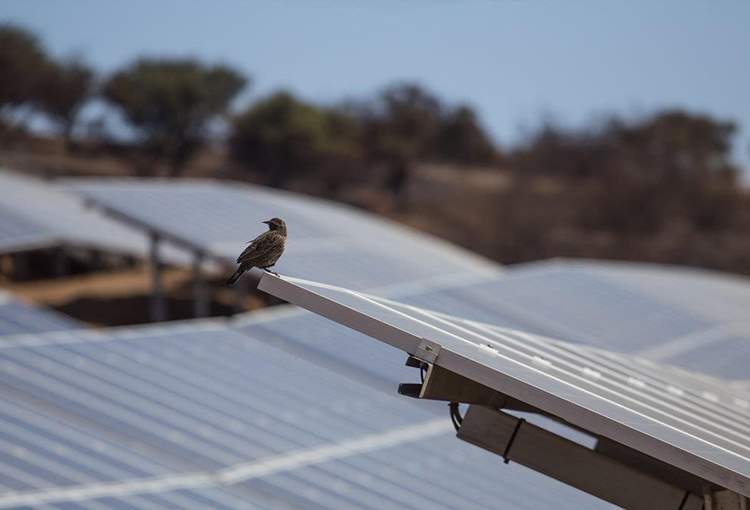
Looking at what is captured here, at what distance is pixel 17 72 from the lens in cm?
5491

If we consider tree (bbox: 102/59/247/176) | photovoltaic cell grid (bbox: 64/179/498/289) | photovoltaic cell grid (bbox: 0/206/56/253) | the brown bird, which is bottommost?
photovoltaic cell grid (bbox: 0/206/56/253)

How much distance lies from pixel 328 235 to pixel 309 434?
11.3 m

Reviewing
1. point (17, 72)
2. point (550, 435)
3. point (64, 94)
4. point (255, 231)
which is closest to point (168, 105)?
point (64, 94)

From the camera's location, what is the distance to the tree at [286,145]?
58.7 metres

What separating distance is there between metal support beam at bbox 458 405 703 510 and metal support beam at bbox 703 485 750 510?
0.48m

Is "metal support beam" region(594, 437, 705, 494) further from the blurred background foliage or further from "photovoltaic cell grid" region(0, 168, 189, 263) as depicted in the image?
the blurred background foliage

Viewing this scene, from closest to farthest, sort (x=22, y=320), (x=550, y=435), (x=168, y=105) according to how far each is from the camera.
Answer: (x=550, y=435) → (x=22, y=320) → (x=168, y=105)

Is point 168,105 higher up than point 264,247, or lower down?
higher up

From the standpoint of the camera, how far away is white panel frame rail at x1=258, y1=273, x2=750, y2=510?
4.01 metres

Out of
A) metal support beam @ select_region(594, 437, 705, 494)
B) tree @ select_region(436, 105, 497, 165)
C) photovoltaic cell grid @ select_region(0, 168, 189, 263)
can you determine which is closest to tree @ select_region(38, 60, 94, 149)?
tree @ select_region(436, 105, 497, 165)

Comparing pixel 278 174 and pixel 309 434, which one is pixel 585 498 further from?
pixel 278 174

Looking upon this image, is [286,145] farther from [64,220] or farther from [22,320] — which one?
[22,320]

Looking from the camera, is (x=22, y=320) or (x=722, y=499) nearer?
(x=722, y=499)

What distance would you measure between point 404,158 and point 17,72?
69.1 ft
